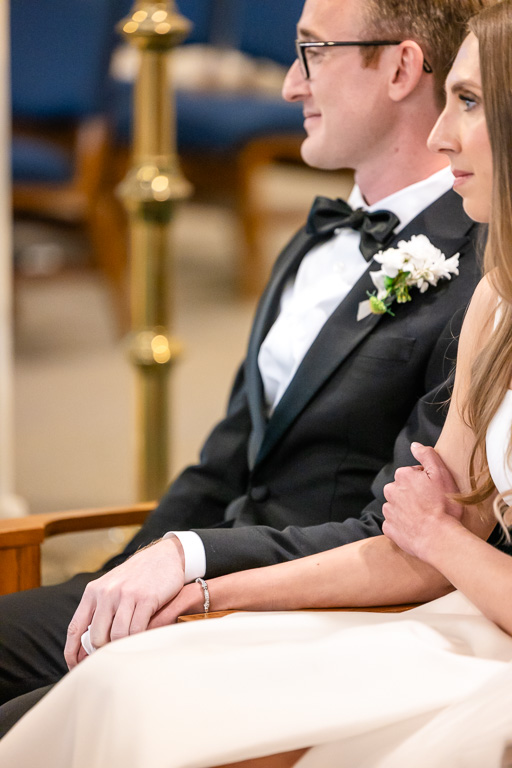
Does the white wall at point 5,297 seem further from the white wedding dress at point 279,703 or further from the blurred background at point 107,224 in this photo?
the white wedding dress at point 279,703

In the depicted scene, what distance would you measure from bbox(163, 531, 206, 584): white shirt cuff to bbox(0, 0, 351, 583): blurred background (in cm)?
185

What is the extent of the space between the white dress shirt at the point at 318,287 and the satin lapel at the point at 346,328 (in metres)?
0.04

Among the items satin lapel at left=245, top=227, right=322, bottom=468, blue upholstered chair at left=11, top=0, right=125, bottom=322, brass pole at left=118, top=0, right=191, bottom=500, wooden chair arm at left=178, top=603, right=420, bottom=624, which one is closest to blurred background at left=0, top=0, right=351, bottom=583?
blue upholstered chair at left=11, top=0, right=125, bottom=322

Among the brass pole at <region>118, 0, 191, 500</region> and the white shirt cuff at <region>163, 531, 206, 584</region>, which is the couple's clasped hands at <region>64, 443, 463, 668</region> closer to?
the white shirt cuff at <region>163, 531, 206, 584</region>

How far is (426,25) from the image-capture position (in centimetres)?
191

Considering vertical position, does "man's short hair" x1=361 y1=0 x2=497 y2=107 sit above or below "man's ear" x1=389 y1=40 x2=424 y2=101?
above

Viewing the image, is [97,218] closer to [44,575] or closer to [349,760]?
[44,575]

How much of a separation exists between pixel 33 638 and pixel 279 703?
0.64 metres

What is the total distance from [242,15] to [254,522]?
5212 mm

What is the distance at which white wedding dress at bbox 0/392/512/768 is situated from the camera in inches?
50.1

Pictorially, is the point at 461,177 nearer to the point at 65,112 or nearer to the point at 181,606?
the point at 181,606

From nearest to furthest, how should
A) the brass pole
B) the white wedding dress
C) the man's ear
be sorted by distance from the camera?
the white wedding dress
the man's ear
the brass pole

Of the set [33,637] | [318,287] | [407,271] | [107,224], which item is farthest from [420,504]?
[107,224]

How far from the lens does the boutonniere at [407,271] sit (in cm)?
179
